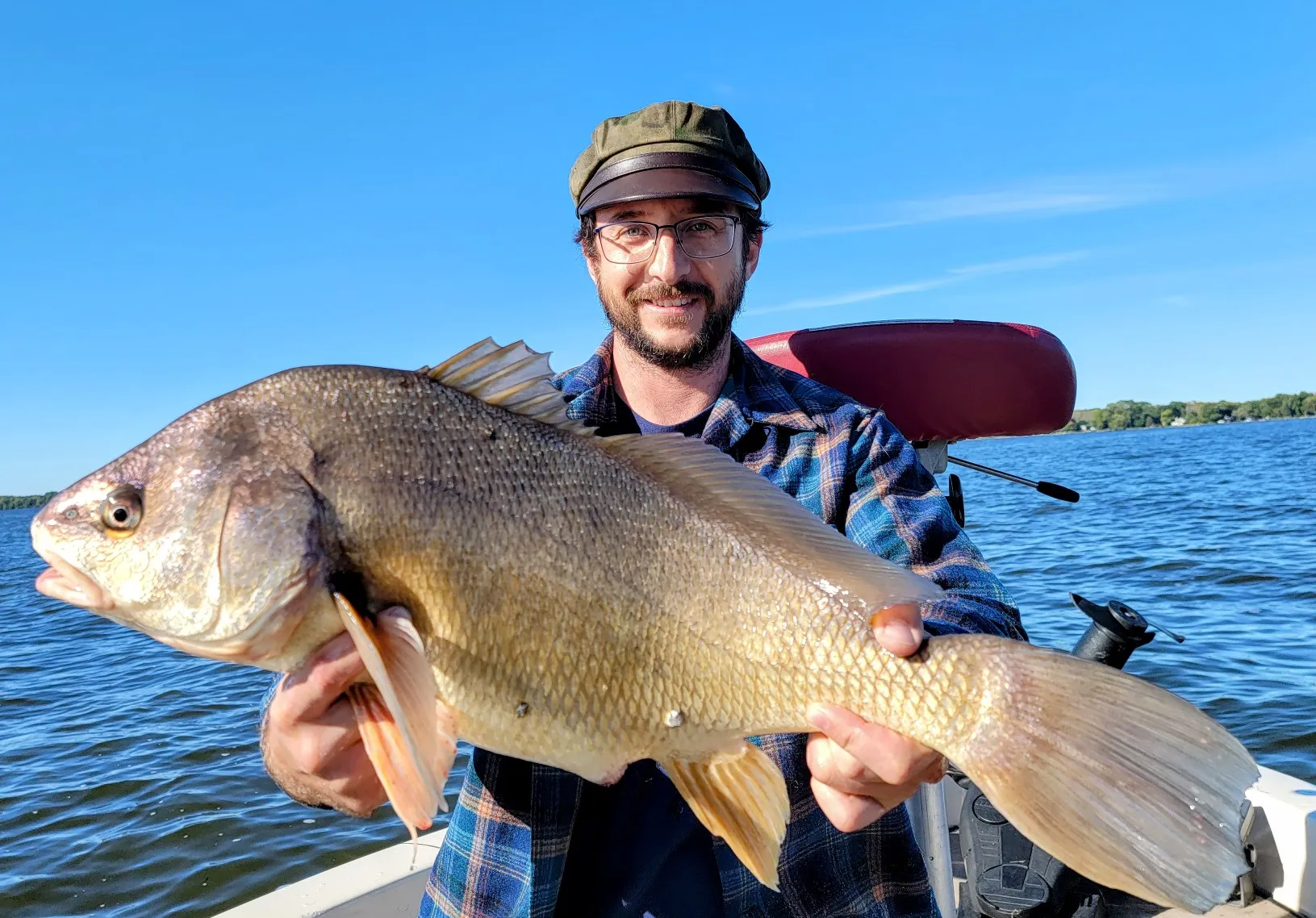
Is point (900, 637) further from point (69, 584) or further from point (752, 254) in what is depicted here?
point (752, 254)

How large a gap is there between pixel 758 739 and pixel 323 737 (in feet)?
3.97

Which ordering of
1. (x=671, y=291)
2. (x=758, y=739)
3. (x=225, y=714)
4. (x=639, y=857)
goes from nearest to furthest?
(x=639, y=857)
(x=758, y=739)
(x=671, y=291)
(x=225, y=714)

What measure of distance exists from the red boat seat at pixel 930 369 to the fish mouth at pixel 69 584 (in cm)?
245

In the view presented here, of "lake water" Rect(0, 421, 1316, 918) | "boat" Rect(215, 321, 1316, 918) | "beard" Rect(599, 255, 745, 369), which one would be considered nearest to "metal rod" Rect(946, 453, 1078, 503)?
"boat" Rect(215, 321, 1316, 918)

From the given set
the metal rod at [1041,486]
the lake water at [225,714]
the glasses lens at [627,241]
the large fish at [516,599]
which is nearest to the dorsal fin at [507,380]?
the large fish at [516,599]

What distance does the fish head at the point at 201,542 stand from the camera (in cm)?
183

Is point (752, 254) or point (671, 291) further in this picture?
point (752, 254)

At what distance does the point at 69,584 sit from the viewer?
1886mm

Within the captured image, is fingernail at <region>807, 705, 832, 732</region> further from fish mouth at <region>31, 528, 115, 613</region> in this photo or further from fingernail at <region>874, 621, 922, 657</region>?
fish mouth at <region>31, 528, 115, 613</region>

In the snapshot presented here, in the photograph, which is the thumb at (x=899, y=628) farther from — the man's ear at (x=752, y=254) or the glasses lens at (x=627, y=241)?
the man's ear at (x=752, y=254)

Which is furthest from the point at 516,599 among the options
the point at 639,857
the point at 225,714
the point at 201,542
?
the point at 225,714

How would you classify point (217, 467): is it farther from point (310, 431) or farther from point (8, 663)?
point (8, 663)

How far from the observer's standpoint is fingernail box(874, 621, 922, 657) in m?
1.83

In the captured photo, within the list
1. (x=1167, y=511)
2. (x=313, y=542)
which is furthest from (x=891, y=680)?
(x=1167, y=511)
